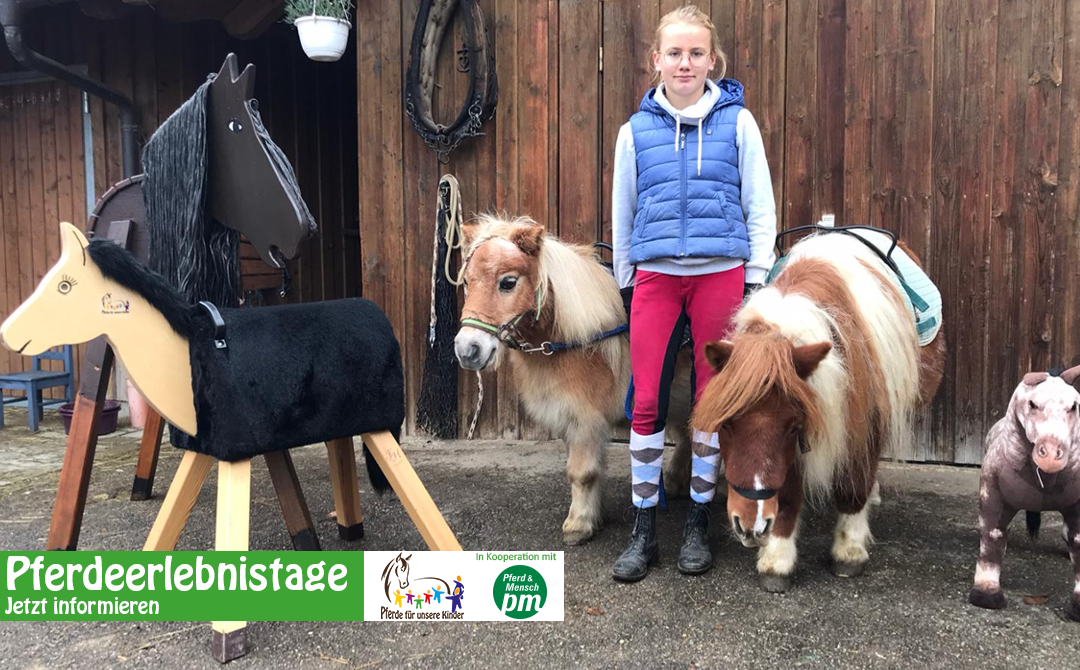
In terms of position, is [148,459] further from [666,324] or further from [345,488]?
[666,324]

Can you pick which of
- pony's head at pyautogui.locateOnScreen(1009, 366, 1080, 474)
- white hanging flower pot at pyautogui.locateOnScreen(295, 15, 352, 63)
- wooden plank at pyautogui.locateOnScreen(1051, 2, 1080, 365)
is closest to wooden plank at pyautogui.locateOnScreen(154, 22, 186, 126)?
white hanging flower pot at pyautogui.locateOnScreen(295, 15, 352, 63)

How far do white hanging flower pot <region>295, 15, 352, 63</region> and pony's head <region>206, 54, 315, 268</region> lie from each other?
2.13m

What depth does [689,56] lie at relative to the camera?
261cm

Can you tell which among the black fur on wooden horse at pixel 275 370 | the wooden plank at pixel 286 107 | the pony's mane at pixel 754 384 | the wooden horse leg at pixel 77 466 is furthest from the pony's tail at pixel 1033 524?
the wooden plank at pixel 286 107

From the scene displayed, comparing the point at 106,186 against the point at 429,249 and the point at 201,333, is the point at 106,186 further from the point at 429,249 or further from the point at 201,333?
the point at 201,333

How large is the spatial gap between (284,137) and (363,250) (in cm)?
234

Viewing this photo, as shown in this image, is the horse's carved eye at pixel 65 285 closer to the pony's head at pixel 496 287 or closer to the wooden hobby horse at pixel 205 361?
the wooden hobby horse at pixel 205 361

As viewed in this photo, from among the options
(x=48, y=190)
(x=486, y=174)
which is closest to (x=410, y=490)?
(x=486, y=174)

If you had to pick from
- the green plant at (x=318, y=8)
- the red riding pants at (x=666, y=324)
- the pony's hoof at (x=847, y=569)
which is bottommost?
the pony's hoof at (x=847, y=569)

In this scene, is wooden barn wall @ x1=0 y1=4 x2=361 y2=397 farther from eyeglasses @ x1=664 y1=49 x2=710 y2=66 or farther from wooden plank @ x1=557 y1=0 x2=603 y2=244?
eyeglasses @ x1=664 y1=49 x2=710 y2=66

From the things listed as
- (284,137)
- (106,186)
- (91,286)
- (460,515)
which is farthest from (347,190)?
(91,286)

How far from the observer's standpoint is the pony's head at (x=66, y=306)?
2.09 meters

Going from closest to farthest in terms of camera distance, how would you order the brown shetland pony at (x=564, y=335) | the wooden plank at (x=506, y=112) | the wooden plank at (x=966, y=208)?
the brown shetland pony at (x=564, y=335) → the wooden plank at (x=966, y=208) → the wooden plank at (x=506, y=112)

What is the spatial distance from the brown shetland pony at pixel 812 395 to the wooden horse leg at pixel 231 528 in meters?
1.35
